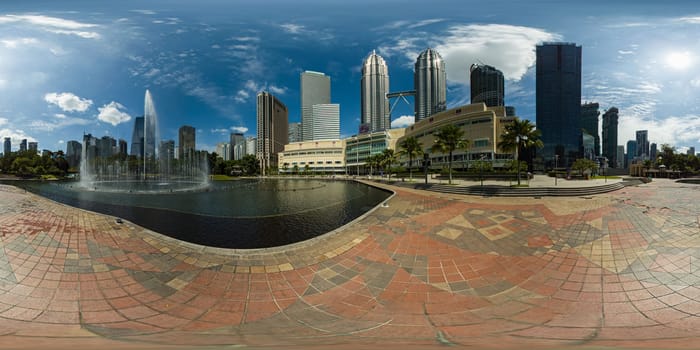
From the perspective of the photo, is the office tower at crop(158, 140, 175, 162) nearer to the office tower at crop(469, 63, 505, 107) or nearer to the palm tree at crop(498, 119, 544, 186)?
the palm tree at crop(498, 119, 544, 186)

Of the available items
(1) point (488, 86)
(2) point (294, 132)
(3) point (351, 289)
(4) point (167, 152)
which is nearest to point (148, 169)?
(4) point (167, 152)

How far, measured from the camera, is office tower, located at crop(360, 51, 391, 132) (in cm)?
14250

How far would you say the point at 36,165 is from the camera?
3497 centimetres

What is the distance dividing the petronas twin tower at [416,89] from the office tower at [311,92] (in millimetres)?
22939

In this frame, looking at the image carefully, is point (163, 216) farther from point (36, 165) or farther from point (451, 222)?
point (36, 165)

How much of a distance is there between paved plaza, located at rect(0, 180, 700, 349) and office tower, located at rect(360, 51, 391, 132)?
141m

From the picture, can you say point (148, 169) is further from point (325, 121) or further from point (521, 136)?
point (325, 121)

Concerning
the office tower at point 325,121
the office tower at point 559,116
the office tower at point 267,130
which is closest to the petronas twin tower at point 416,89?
the office tower at point 325,121

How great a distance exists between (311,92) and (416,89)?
57.6 metres

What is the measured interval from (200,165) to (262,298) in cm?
5290

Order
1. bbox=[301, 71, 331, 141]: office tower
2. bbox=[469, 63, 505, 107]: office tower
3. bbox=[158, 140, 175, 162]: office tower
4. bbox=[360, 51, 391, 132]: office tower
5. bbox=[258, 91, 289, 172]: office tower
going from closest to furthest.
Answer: bbox=[158, 140, 175, 162]: office tower < bbox=[469, 63, 505, 107]: office tower < bbox=[258, 91, 289, 172]: office tower < bbox=[301, 71, 331, 141]: office tower < bbox=[360, 51, 391, 132]: office tower

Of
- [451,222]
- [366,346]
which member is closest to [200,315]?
[366,346]

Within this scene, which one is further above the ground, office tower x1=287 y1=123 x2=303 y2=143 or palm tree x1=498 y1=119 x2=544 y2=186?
office tower x1=287 y1=123 x2=303 y2=143

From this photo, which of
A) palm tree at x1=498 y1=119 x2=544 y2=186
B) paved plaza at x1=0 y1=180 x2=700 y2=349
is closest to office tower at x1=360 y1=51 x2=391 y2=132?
palm tree at x1=498 y1=119 x2=544 y2=186
